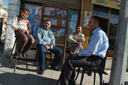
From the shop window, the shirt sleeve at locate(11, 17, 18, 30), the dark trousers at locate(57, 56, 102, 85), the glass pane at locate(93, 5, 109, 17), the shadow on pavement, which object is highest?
the glass pane at locate(93, 5, 109, 17)

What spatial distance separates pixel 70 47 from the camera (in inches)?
153

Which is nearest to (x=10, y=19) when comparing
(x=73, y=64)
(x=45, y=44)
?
(x=45, y=44)

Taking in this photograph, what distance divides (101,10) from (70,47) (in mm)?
2786

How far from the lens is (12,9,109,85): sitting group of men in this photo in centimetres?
204

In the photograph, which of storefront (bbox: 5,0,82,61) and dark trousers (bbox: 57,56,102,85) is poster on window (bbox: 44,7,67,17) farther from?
dark trousers (bbox: 57,56,102,85)

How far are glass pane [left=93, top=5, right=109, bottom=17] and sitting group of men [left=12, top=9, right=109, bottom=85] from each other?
1.86 metres

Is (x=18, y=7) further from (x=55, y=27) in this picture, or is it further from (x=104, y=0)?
(x=104, y=0)

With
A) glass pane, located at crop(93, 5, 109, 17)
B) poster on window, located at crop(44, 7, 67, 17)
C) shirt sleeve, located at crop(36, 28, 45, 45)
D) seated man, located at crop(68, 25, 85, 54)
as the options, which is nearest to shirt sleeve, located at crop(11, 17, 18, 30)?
shirt sleeve, located at crop(36, 28, 45, 45)

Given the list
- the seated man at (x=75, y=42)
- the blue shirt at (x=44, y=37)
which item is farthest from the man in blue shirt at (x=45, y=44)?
the seated man at (x=75, y=42)

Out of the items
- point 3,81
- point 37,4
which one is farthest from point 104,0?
point 3,81

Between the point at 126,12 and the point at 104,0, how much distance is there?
11.2 feet

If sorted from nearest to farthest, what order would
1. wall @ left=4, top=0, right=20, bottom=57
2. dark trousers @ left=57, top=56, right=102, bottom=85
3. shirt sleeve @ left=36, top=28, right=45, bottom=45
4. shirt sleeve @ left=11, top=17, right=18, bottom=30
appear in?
dark trousers @ left=57, top=56, right=102, bottom=85 < shirt sleeve @ left=11, top=17, right=18, bottom=30 < shirt sleeve @ left=36, top=28, right=45, bottom=45 < wall @ left=4, top=0, right=20, bottom=57

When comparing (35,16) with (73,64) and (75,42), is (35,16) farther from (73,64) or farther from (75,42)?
(73,64)

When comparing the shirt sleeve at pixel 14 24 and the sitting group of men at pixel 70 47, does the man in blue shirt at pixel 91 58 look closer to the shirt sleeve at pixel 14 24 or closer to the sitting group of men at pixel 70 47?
the sitting group of men at pixel 70 47
